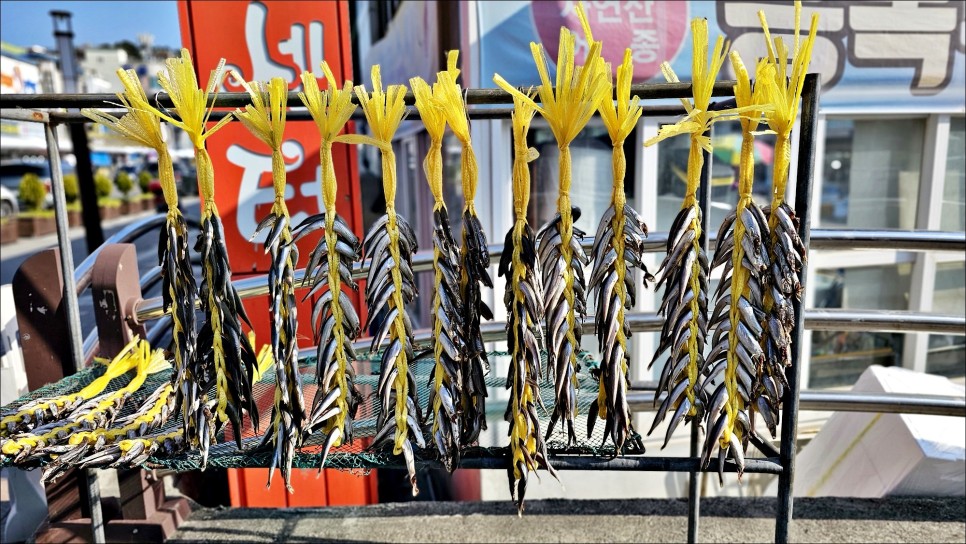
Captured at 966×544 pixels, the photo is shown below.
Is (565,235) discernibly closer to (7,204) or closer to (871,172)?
(871,172)

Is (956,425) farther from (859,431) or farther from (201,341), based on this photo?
(201,341)

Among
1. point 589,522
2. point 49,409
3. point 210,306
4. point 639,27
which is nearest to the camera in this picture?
point 210,306

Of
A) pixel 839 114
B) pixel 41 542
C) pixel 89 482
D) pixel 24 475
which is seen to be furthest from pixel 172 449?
pixel 839 114

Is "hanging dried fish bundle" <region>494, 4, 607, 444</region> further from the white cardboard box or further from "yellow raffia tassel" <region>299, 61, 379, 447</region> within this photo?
the white cardboard box

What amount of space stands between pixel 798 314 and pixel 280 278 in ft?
3.62

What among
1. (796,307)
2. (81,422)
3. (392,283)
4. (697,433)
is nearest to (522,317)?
(392,283)

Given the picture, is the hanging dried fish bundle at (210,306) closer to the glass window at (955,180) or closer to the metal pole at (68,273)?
the metal pole at (68,273)

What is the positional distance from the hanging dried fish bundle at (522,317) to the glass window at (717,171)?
3.71 metres

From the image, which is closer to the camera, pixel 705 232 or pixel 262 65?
pixel 705 232

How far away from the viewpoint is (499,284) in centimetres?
466

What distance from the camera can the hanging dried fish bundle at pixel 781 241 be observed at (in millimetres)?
1271

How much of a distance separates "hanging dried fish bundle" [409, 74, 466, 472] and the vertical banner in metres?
1.90

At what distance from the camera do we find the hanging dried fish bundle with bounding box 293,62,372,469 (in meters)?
1.31

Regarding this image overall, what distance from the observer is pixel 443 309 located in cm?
137
